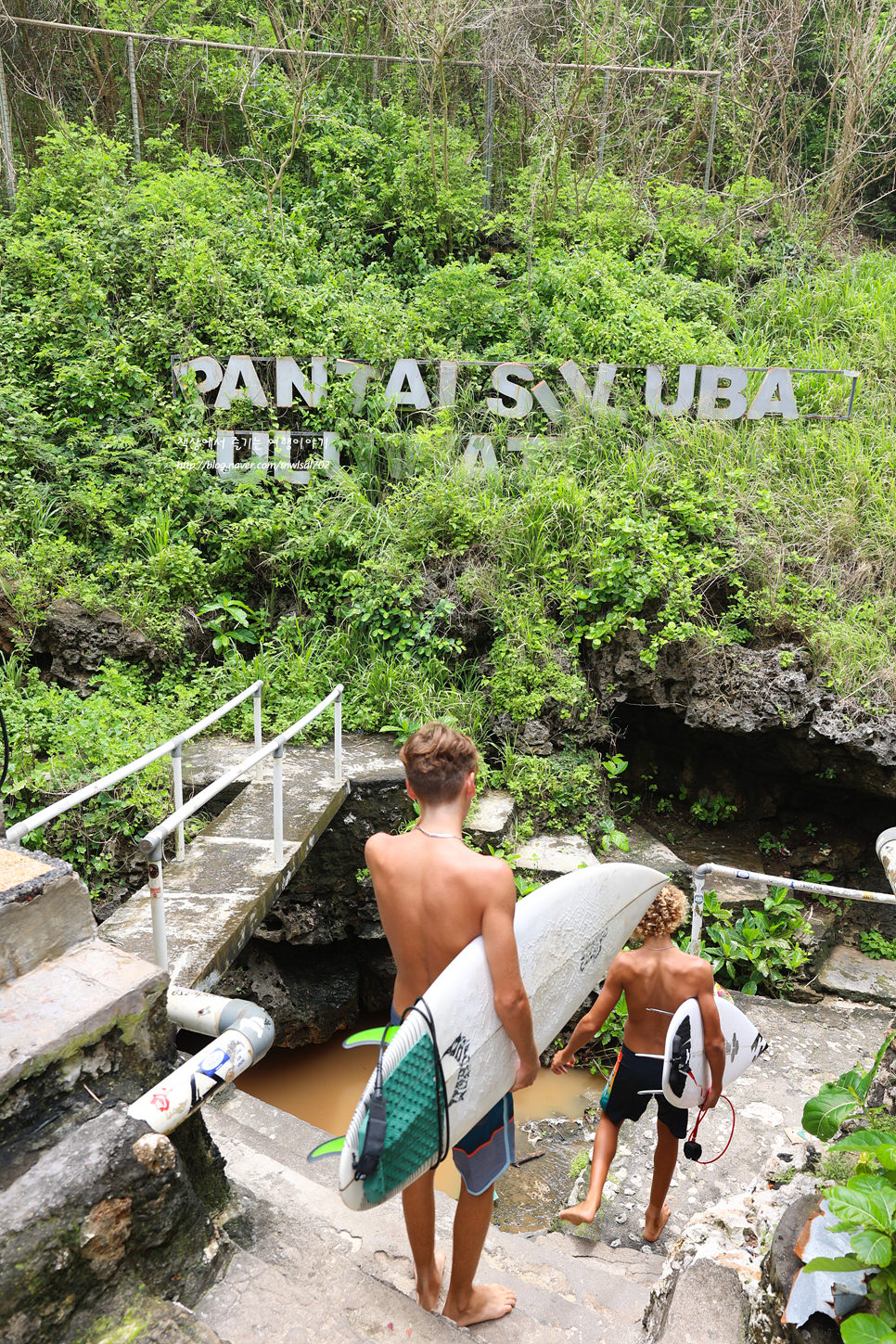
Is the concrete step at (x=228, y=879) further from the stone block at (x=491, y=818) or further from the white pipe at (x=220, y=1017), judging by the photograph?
the white pipe at (x=220, y=1017)

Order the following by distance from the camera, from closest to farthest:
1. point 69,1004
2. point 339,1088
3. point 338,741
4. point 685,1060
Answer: point 69,1004
point 685,1060
point 338,741
point 339,1088

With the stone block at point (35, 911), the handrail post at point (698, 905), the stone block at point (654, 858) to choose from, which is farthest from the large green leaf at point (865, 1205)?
the stone block at point (654, 858)

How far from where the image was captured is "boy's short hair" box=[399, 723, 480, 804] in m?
2.15

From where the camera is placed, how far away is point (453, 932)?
2.14 meters

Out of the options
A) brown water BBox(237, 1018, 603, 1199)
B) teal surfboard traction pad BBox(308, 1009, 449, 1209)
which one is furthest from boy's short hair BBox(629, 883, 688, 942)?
brown water BBox(237, 1018, 603, 1199)

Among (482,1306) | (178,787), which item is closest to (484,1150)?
(482,1306)

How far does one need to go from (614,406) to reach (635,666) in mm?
2621

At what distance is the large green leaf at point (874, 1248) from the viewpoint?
1.48 meters

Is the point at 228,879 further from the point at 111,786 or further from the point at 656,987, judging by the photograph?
the point at 656,987

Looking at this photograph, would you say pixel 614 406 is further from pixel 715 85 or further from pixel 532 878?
pixel 715 85

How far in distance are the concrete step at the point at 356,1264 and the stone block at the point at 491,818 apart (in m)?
2.07

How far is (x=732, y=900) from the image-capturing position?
547cm

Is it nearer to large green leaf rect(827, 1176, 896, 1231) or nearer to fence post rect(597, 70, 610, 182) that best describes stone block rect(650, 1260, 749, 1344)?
large green leaf rect(827, 1176, 896, 1231)

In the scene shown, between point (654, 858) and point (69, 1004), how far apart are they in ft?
14.0
